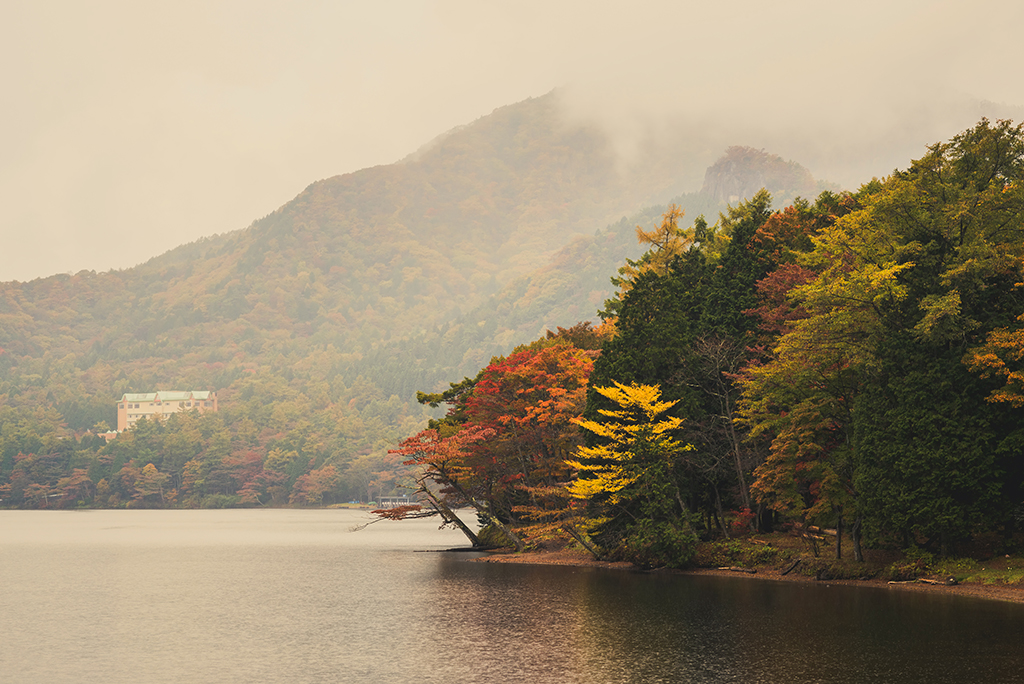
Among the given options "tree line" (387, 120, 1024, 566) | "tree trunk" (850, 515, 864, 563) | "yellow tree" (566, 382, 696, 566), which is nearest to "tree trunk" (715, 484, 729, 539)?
"tree line" (387, 120, 1024, 566)

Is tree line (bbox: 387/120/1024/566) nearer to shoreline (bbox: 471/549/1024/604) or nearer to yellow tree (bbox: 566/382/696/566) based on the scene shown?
yellow tree (bbox: 566/382/696/566)

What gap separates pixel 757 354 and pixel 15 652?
137 feet

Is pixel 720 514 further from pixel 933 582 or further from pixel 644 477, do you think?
pixel 933 582

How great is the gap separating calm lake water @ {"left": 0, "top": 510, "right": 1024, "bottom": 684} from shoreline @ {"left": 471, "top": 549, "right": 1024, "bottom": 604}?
5.22ft

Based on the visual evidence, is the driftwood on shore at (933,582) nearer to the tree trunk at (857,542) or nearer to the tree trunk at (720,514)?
the tree trunk at (857,542)

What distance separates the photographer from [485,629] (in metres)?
32.6

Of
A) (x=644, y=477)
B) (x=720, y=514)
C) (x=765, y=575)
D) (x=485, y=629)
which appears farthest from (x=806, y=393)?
(x=485, y=629)

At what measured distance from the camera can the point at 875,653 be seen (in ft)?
88.6

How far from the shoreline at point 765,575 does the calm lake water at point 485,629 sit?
5.22 feet

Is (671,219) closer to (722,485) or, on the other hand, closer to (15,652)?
(722,485)

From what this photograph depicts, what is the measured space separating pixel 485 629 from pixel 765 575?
2121 centimetres

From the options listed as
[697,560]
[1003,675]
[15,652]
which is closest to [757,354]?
[697,560]

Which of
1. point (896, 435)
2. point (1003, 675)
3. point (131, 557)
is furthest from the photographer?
point (131, 557)

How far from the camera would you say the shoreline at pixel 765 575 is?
37.8 m
